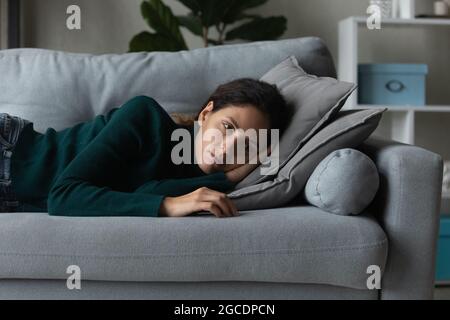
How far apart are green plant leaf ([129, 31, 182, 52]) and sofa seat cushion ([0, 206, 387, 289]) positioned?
183 cm

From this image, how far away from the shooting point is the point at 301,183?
5.85 ft

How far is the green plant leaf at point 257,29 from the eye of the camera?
132 inches

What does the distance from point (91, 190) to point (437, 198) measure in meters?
0.79

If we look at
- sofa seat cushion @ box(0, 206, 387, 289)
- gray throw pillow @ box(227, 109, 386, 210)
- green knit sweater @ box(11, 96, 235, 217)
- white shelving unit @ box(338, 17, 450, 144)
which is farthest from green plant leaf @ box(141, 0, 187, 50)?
sofa seat cushion @ box(0, 206, 387, 289)

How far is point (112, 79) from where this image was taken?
2.16 meters

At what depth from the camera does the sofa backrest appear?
212 cm

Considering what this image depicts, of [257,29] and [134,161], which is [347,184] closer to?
[134,161]

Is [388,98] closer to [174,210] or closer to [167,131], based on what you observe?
[167,131]

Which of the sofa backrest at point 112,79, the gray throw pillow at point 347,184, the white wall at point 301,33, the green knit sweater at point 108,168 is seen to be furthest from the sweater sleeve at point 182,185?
the white wall at point 301,33

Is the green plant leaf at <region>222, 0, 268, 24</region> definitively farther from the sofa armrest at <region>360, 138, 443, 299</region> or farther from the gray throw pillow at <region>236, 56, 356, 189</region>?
the sofa armrest at <region>360, 138, 443, 299</region>

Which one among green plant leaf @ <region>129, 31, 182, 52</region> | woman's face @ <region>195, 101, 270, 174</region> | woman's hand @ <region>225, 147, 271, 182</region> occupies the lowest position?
woman's hand @ <region>225, 147, 271, 182</region>

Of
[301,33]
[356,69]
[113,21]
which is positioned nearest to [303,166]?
[356,69]

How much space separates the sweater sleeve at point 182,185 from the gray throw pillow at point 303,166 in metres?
0.04
